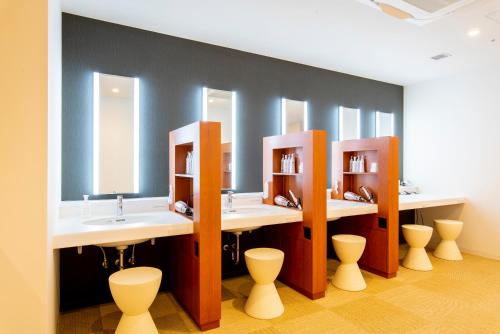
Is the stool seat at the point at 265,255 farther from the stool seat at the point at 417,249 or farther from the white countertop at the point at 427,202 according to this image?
the stool seat at the point at 417,249

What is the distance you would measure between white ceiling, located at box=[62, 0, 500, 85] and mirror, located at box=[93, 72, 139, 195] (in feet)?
2.04

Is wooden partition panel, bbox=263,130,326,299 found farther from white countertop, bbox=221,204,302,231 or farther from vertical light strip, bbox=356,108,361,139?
vertical light strip, bbox=356,108,361,139

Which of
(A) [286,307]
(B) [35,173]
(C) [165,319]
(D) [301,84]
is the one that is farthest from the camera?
(D) [301,84]

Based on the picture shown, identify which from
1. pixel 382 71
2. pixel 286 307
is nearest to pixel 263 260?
pixel 286 307

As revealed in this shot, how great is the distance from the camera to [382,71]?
440 centimetres

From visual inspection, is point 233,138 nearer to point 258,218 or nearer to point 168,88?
point 168,88

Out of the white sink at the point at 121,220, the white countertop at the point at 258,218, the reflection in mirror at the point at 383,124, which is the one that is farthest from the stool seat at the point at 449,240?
the white sink at the point at 121,220

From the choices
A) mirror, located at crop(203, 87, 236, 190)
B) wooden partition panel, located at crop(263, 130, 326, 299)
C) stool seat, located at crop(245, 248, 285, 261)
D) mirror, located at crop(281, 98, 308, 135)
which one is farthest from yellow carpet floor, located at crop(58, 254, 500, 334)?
mirror, located at crop(281, 98, 308, 135)

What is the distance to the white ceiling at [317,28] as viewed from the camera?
2637 mm

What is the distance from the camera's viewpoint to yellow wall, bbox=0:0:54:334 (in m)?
1.60

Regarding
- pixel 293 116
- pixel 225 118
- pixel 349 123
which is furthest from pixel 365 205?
pixel 225 118

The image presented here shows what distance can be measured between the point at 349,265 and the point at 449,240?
197 centimetres

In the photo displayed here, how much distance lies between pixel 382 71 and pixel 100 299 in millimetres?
4467

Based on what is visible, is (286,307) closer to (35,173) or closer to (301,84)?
(35,173)
